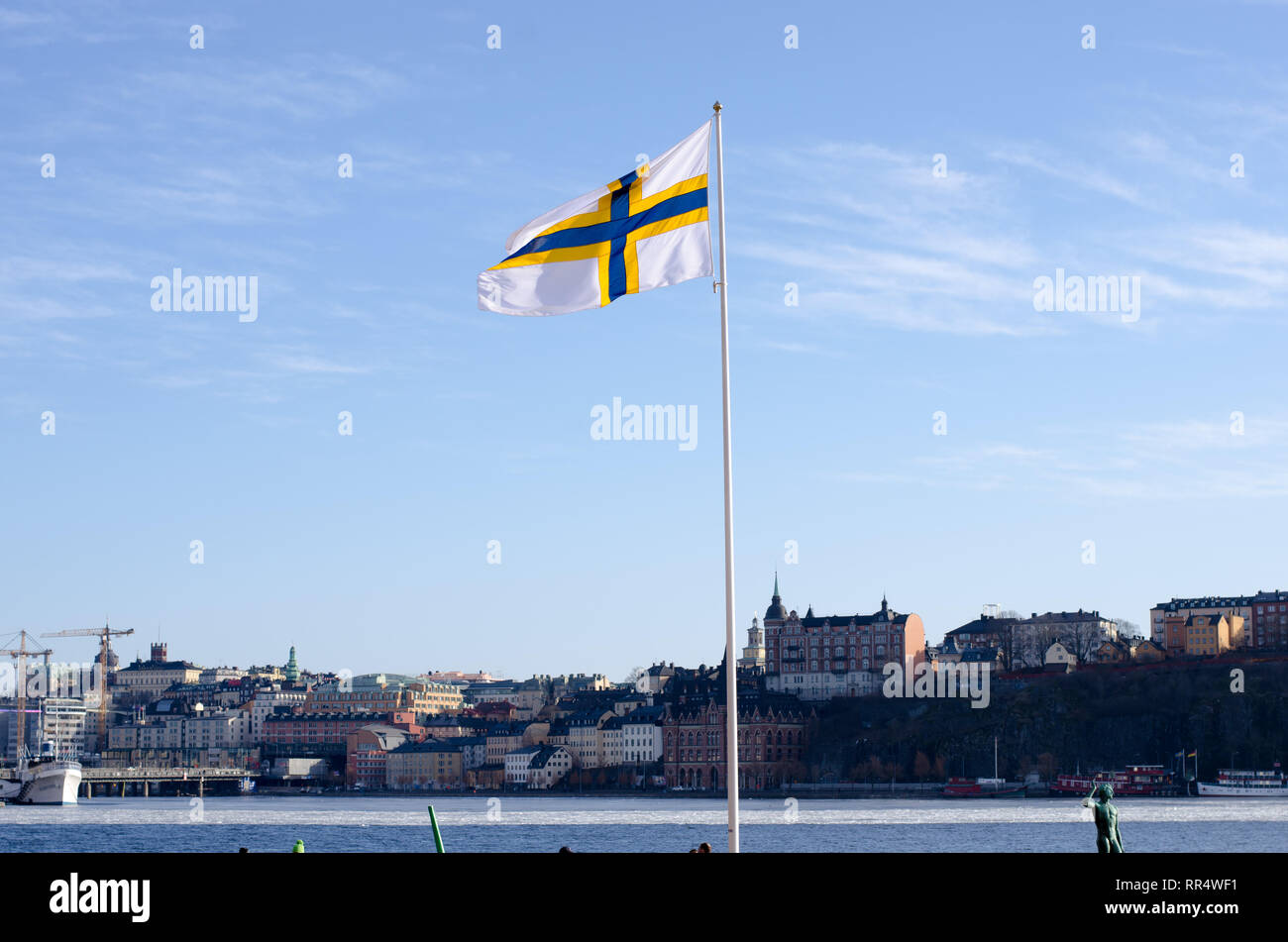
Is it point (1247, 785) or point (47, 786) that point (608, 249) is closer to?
point (47, 786)

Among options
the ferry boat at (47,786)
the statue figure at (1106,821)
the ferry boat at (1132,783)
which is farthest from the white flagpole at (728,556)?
the ferry boat at (47,786)

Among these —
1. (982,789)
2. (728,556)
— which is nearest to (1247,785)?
(982,789)

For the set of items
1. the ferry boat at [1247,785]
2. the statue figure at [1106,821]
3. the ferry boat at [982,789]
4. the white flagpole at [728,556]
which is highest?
the white flagpole at [728,556]

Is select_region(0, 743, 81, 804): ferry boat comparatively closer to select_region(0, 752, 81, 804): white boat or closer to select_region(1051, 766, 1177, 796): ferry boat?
select_region(0, 752, 81, 804): white boat

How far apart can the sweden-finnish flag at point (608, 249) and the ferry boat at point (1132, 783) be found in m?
155

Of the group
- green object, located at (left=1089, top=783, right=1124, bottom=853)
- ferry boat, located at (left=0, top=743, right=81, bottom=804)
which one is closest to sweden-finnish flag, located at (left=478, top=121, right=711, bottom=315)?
green object, located at (left=1089, top=783, right=1124, bottom=853)

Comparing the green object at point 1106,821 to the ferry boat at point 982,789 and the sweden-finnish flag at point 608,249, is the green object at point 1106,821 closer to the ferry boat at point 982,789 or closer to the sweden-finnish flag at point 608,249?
the sweden-finnish flag at point 608,249

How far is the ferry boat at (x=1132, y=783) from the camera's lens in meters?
173

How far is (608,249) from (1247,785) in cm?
16570

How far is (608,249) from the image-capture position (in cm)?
2308

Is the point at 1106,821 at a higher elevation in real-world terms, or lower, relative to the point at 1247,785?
higher

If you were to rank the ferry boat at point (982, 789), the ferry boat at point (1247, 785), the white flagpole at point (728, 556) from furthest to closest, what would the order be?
the ferry boat at point (982, 789)
the ferry boat at point (1247, 785)
the white flagpole at point (728, 556)

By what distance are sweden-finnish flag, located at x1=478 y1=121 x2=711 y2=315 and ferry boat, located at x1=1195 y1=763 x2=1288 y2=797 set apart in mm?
160183
